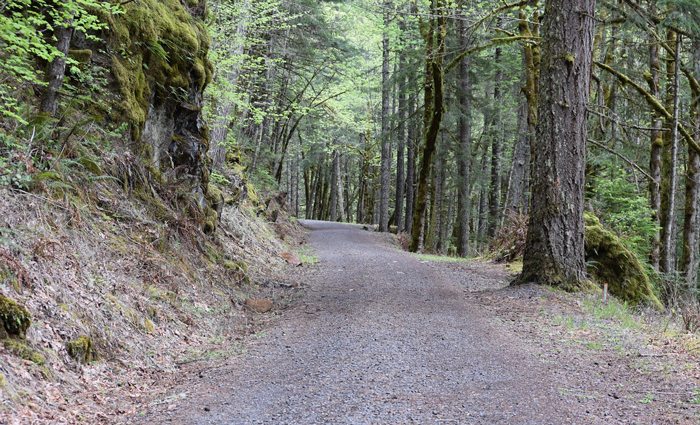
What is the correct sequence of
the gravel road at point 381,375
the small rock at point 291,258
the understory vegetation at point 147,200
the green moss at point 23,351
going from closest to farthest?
the green moss at point 23,351 → the gravel road at point 381,375 → the understory vegetation at point 147,200 → the small rock at point 291,258

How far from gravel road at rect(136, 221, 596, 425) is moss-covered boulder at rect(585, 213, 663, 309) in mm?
3314

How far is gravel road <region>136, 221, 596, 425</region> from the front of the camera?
3.36 meters

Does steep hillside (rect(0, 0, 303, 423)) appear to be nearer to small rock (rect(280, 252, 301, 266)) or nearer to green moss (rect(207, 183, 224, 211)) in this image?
green moss (rect(207, 183, 224, 211))

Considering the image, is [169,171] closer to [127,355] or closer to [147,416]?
[127,355]

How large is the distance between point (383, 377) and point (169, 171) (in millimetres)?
5601

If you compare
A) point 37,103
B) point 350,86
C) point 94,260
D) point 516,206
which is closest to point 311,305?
point 94,260

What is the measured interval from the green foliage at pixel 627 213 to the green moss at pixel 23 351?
12.3 m

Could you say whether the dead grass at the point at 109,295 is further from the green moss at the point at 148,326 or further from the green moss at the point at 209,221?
the green moss at the point at 209,221

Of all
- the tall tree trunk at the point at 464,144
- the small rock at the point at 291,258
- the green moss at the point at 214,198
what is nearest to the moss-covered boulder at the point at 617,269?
the small rock at the point at 291,258

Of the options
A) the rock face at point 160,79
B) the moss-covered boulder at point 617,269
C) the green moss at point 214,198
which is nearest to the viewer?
the rock face at point 160,79

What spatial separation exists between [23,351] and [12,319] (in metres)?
0.24

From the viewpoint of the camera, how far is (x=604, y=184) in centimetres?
1364

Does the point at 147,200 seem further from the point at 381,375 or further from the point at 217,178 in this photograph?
the point at 217,178

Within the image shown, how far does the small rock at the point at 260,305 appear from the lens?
7.21m
